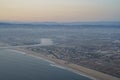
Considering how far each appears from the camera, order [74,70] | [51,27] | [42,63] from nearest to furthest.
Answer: [74,70]
[42,63]
[51,27]

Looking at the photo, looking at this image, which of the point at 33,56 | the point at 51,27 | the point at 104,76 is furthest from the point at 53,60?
the point at 51,27

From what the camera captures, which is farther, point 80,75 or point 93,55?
point 93,55

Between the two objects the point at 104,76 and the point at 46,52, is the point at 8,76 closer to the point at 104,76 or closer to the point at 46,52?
the point at 104,76

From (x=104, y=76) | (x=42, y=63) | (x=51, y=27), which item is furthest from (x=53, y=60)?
(x=51, y=27)

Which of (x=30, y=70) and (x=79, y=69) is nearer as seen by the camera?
(x=30, y=70)

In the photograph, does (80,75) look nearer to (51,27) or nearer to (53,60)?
(53,60)

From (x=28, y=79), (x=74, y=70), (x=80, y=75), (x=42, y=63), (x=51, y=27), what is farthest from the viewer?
(x=51, y=27)
